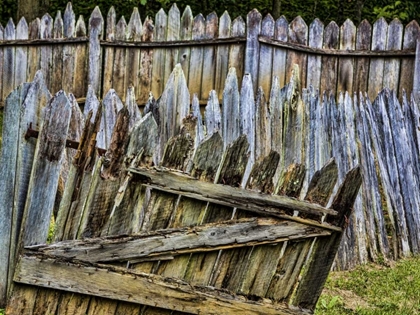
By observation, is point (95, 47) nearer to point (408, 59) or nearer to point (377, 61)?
point (377, 61)

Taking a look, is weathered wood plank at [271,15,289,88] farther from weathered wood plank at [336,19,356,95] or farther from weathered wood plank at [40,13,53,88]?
weathered wood plank at [40,13,53,88]

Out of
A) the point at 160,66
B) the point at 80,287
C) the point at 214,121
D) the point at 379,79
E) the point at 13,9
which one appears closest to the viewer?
the point at 80,287

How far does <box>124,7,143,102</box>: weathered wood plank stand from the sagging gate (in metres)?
7.70

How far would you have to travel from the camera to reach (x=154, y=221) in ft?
13.2

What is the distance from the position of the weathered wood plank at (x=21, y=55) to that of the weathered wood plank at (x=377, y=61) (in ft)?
17.7

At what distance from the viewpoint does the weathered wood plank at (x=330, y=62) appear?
11.0 meters

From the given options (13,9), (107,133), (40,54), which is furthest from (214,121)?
(13,9)

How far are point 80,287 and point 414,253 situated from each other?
4074mm

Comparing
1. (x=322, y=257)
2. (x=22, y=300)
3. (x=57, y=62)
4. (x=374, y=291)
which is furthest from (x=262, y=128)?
(x=57, y=62)

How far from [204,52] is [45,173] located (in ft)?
25.5

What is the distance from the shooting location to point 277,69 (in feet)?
37.7

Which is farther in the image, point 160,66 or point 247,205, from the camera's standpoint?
point 160,66

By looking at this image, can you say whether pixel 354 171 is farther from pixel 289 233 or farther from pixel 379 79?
pixel 379 79

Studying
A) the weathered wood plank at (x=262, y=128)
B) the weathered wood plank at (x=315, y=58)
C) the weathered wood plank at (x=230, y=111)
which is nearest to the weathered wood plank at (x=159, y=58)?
the weathered wood plank at (x=315, y=58)
